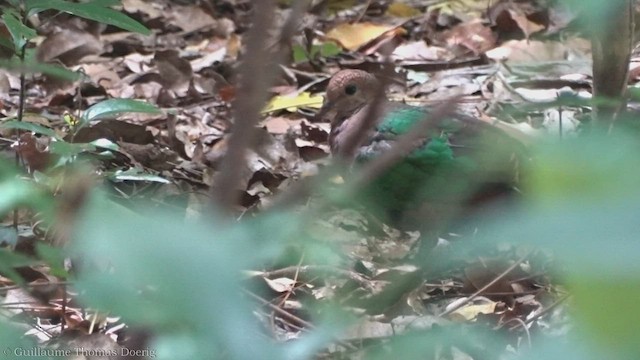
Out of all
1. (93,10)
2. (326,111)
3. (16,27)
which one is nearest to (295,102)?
(326,111)

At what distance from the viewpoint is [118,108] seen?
2270 mm

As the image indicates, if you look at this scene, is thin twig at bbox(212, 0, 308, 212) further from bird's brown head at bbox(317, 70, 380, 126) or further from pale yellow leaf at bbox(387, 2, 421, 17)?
pale yellow leaf at bbox(387, 2, 421, 17)

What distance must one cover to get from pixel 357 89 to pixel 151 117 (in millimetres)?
909

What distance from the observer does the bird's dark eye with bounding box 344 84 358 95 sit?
127 inches

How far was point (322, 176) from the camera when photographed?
22.5 inches

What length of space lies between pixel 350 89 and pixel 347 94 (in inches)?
0.9

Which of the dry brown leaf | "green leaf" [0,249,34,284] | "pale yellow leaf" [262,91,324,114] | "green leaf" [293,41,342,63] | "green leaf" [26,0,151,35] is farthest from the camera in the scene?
"green leaf" [293,41,342,63]

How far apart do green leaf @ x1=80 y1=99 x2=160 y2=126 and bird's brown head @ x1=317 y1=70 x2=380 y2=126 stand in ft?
3.59

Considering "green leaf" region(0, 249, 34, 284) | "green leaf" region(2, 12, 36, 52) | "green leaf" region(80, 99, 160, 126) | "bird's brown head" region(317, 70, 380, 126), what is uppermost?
"green leaf" region(0, 249, 34, 284)

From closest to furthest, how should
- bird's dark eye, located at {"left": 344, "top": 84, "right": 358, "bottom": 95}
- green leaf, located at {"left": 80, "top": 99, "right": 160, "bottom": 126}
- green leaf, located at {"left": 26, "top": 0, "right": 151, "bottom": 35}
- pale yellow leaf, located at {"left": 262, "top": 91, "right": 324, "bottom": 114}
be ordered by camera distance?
green leaf, located at {"left": 26, "top": 0, "right": 151, "bottom": 35}, green leaf, located at {"left": 80, "top": 99, "right": 160, "bottom": 126}, bird's dark eye, located at {"left": 344, "top": 84, "right": 358, "bottom": 95}, pale yellow leaf, located at {"left": 262, "top": 91, "right": 324, "bottom": 114}

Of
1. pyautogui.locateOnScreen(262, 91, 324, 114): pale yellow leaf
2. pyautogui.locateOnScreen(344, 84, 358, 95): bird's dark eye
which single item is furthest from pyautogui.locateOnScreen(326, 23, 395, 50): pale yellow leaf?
pyautogui.locateOnScreen(344, 84, 358, 95): bird's dark eye

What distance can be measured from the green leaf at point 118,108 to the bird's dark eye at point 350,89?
3.59ft

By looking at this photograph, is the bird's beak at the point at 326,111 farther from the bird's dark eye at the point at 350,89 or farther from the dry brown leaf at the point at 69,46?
the dry brown leaf at the point at 69,46

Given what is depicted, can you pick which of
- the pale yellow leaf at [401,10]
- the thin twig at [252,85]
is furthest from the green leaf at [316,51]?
the thin twig at [252,85]
